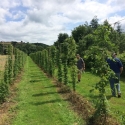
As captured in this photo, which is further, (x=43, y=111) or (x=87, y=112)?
(x=43, y=111)

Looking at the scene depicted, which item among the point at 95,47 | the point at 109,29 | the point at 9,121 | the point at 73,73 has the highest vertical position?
the point at 109,29

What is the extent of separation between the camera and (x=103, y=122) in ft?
20.1

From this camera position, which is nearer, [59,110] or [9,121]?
[9,121]

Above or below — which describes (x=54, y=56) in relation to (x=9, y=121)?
above

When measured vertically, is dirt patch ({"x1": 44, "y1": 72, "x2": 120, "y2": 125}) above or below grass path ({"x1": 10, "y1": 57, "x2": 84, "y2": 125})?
above

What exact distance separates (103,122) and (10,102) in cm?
486

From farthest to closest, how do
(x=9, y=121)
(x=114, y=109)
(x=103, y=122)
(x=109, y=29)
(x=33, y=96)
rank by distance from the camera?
(x=33, y=96), (x=114, y=109), (x=9, y=121), (x=109, y=29), (x=103, y=122)

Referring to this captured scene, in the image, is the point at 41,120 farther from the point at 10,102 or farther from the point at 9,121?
the point at 10,102

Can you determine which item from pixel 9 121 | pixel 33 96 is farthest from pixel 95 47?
pixel 33 96

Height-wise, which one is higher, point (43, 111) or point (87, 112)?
point (87, 112)

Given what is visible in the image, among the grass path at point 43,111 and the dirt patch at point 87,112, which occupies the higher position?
the dirt patch at point 87,112

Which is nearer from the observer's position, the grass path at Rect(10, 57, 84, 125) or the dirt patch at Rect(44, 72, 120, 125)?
the dirt patch at Rect(44, 72, 120, 125)

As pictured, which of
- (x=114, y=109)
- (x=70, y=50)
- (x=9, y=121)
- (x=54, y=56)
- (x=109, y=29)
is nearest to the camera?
(x=109, y=29)

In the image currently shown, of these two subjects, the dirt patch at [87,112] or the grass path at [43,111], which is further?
the grass path at [43,111]
